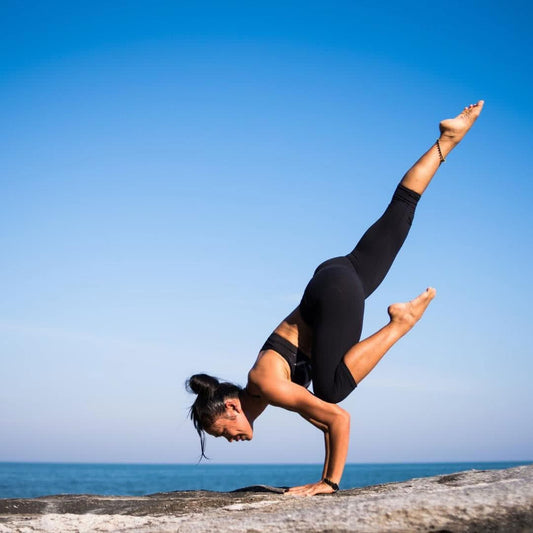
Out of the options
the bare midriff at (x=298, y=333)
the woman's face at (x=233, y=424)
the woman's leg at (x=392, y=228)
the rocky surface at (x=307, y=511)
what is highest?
the woman's leg at (x=392, y=228)

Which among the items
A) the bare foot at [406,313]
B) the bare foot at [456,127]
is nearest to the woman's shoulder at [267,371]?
the bare foot at [406,313]

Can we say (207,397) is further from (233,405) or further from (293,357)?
(293,357)

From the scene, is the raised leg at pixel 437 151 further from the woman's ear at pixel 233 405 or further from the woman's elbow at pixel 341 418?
the woman's ear at pixel 233 405

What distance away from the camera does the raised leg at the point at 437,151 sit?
4.80 m

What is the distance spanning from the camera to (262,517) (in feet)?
9.38

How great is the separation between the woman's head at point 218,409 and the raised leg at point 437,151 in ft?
6.62

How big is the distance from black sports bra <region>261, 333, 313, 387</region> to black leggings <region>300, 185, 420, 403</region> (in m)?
0.15

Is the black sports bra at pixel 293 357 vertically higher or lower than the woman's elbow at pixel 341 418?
higher

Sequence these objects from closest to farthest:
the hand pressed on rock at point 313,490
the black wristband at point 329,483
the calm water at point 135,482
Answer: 1. the hand pressed on rock at point 313,490
2. the black wristband at point 329,483
3. the calm water at point 135,482

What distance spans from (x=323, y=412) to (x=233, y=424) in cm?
63

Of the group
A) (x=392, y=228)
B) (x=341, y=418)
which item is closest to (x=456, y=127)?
(x=392, y=228)

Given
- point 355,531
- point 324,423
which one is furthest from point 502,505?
point 324,423

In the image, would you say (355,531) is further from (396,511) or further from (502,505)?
(502,505)

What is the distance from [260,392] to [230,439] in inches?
20.0
